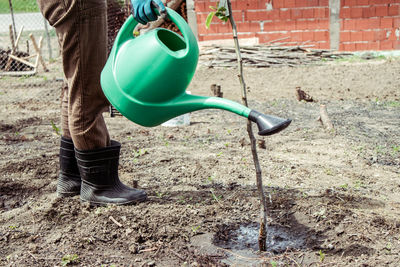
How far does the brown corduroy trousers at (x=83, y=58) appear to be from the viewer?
224cm

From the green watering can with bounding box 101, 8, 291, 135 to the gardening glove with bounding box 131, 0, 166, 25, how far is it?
60 millimetres

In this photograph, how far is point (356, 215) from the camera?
229 cm

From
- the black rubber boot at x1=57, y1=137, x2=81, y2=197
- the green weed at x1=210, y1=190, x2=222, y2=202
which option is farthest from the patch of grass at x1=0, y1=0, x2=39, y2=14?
the green weed at x1=210, y1=190, x2=222, y2=202

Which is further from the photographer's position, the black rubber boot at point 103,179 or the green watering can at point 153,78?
the black rubber boot at point 103,179

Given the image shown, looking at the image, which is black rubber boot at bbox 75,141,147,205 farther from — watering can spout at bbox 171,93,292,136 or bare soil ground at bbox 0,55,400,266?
watering can spout at bbox 171,93,292,136

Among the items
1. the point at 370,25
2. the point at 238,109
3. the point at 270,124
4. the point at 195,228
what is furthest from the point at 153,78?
the point at 370,25

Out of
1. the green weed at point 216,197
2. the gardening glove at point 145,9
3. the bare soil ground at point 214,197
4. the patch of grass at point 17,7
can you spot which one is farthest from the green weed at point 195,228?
the patch of grass at point 17,7

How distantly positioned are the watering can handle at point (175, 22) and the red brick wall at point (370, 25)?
7254 mm

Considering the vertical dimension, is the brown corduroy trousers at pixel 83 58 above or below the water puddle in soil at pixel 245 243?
above

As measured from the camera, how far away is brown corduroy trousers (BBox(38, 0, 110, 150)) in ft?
7.35

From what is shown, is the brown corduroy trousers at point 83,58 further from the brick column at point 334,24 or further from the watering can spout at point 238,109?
the brick column at point 334,24

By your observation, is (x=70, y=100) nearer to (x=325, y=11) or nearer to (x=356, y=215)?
(x=356, y=215)

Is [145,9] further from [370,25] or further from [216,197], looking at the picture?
[370,25]

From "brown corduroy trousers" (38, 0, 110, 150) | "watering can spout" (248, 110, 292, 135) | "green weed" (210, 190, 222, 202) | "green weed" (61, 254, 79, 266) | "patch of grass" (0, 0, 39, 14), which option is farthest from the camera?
"patch of grass" (0, 0, 39, 14)
